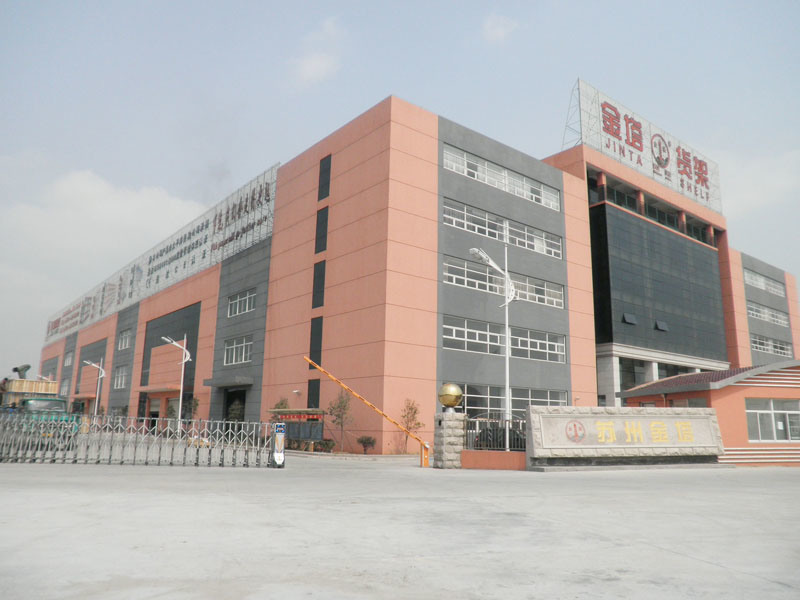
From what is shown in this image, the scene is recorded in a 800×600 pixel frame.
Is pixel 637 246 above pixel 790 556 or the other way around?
above

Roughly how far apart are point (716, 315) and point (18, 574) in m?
62.6

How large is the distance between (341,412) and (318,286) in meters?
9.54

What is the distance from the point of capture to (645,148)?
54406 mm

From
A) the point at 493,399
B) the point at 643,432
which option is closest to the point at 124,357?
the point at 493,399

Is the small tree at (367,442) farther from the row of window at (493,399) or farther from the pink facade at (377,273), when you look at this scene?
the row of window at (493,399)

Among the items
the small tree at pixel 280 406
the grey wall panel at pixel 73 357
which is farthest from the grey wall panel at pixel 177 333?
the grey wall panel at pixel 73 357

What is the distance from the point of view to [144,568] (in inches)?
229

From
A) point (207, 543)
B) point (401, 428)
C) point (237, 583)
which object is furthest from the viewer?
point (401, 428)

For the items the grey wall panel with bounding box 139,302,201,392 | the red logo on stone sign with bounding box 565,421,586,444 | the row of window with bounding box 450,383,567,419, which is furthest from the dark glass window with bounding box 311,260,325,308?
the red logo on stone sign with bounding box 565,421,586,444

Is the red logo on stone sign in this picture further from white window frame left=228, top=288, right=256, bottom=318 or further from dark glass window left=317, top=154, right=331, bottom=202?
white window frame left=228, top=288, right=256, bottom=318

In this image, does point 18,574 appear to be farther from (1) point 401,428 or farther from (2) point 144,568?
(1) point 401,428

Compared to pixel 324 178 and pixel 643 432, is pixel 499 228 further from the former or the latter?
pixel 643 432

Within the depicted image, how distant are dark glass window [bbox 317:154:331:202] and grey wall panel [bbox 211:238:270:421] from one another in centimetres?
768

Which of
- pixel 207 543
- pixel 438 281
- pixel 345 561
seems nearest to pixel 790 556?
pixel 345 561
